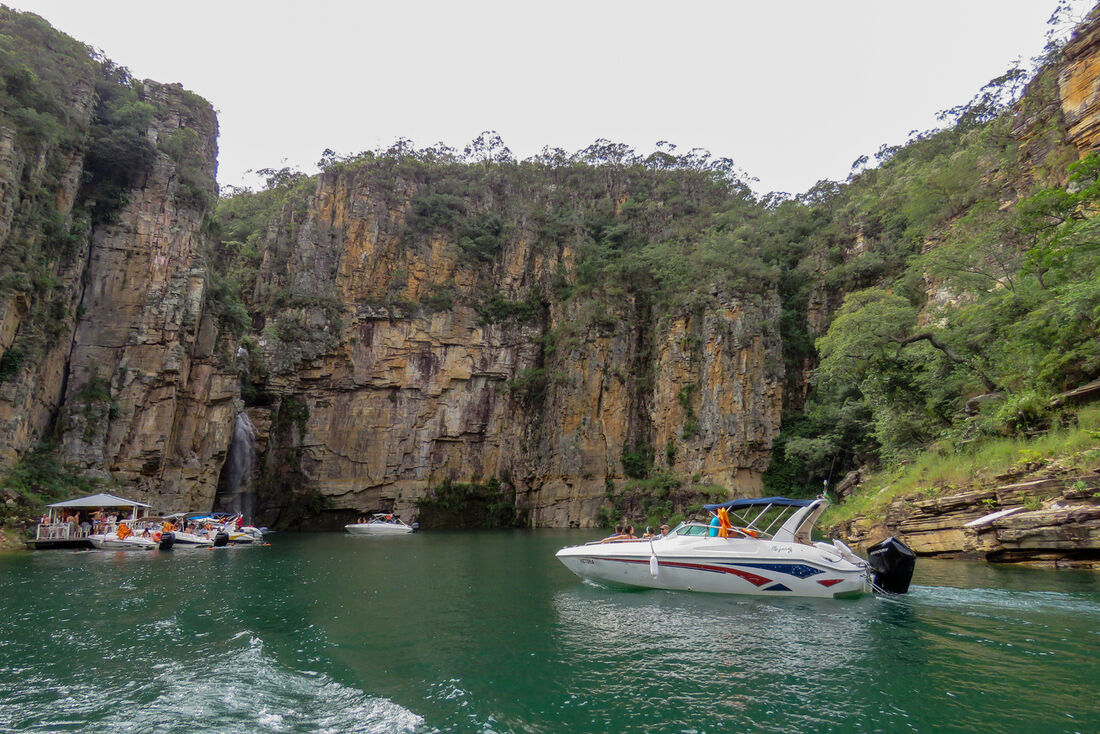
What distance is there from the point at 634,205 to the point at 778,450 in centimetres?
2807

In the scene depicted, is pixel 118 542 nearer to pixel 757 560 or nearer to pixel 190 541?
pixel 190 541

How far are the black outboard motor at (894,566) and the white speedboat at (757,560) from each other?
0.02 metres

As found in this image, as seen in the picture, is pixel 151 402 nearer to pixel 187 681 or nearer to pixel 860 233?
pixel 187 681

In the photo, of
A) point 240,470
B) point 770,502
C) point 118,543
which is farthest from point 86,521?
point 770,502

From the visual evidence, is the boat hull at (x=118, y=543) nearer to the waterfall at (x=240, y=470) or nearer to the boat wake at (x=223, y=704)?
the waterfall at (x=240, y=470)

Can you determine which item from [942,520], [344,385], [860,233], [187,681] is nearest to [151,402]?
[344,385]

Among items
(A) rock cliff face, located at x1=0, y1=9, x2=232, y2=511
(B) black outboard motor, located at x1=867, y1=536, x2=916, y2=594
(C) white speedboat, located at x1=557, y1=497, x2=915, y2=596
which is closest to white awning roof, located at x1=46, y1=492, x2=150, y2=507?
(A) rock cliff face, located at x1=0, y1=9, x2=232, y2=511

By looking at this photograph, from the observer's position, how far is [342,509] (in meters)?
42.6

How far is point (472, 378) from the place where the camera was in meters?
46.5

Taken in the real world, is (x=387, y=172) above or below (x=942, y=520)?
above

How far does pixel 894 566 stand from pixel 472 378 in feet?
124

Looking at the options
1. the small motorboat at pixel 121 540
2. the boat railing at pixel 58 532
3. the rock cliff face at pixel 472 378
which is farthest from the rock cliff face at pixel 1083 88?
the boat railing at pixel 58 532

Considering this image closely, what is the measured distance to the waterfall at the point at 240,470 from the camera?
3700 centimetres

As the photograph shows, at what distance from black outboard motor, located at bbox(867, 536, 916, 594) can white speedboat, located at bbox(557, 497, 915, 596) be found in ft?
0.06
